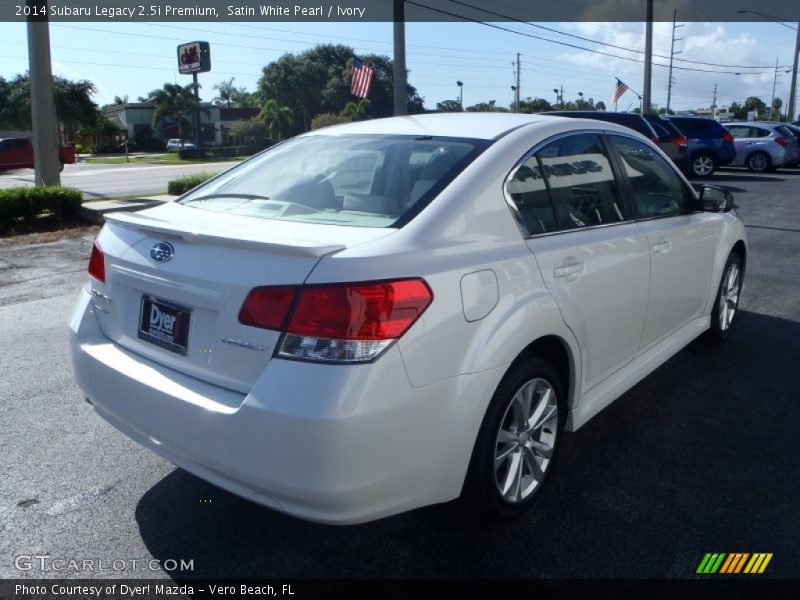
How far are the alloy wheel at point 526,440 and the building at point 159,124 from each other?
72.6 metres

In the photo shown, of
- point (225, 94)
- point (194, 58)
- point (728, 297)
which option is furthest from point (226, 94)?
point (728, 297)

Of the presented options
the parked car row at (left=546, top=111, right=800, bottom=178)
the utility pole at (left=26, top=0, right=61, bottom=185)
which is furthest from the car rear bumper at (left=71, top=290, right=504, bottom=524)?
the parked car row at (left=546, top=111, right=800, bottom=178)

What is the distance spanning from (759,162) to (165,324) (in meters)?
24.3

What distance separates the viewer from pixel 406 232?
2.58m

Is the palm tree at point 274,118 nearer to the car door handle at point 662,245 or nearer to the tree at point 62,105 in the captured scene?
the tree at point 62,105

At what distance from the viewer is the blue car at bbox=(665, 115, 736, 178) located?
2077cm

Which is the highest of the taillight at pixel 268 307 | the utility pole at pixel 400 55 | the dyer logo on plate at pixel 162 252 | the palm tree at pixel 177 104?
the palm tree at pixel 177 104

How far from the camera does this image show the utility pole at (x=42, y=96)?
12789 mm

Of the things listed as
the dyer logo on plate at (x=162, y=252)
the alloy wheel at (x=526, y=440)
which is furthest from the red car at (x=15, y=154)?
the alloy wheel at (x=526, y=440)

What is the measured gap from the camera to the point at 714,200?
460 cm

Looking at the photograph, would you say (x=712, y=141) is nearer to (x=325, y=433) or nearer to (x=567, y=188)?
(x=567, y=188)

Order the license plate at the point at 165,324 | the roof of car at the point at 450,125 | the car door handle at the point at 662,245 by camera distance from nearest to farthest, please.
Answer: the license plate at the point at 165,324 < the roof of car at the point at 450,125 < the car door handle at the point at 662,245

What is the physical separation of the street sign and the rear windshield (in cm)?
4854

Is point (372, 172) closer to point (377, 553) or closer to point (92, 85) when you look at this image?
point (377, 553)
